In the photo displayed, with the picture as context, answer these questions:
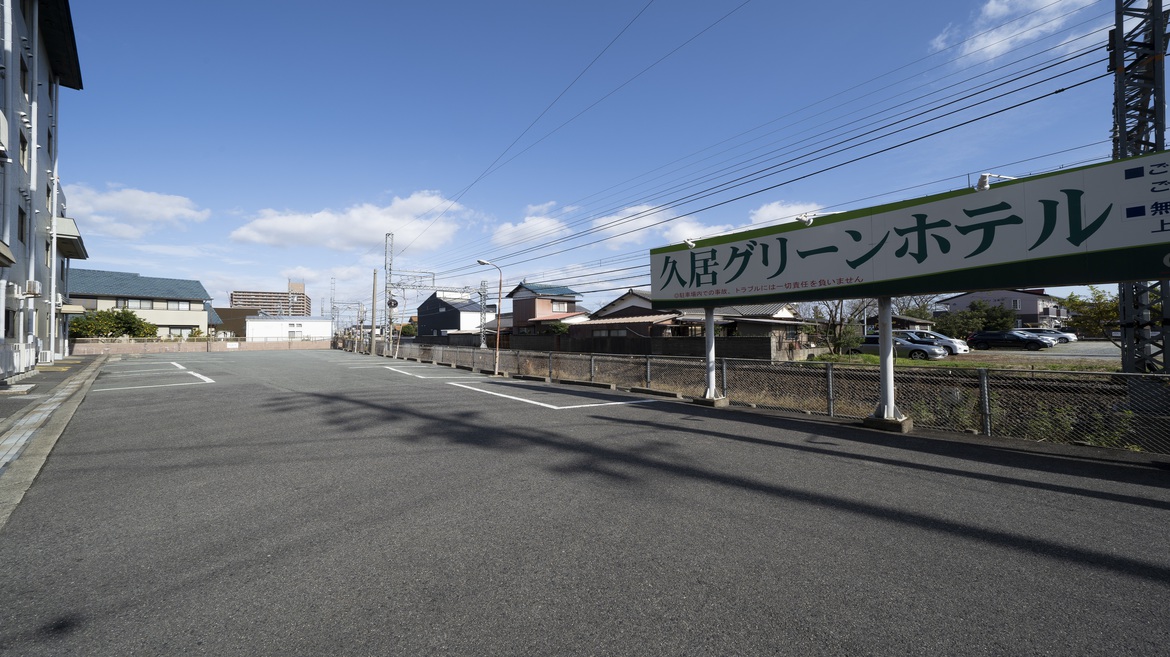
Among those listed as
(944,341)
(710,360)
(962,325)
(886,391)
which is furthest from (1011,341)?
(886,391)

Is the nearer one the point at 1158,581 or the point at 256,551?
the point at 1158,581

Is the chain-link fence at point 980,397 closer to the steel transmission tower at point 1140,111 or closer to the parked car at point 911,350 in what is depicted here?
the steel transmission tower at point 1140,111

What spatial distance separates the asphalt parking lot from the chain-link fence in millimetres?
708

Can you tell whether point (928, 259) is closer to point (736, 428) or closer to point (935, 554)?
point (736, 428)

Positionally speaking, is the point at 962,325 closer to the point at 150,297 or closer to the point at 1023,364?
the point at 1023,364

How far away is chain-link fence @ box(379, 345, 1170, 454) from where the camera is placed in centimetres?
646

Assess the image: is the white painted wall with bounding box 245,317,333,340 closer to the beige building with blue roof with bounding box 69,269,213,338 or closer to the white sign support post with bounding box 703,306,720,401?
the beige building with blue roof with bounding box 69,269,213,338

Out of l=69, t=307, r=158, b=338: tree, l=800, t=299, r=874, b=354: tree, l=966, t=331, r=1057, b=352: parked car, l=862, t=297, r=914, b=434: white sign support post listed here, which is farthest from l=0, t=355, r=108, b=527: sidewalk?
l=966, t=331, r=1057, b=352: parked car

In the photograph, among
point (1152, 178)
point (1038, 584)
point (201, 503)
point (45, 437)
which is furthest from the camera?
point (45, 437)

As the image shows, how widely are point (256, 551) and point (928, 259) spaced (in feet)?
29.5

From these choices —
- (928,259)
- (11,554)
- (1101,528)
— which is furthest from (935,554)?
(11,554)

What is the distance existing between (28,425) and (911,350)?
1334 inches

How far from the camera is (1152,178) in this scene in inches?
240

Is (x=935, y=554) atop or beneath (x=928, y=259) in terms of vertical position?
beneath
